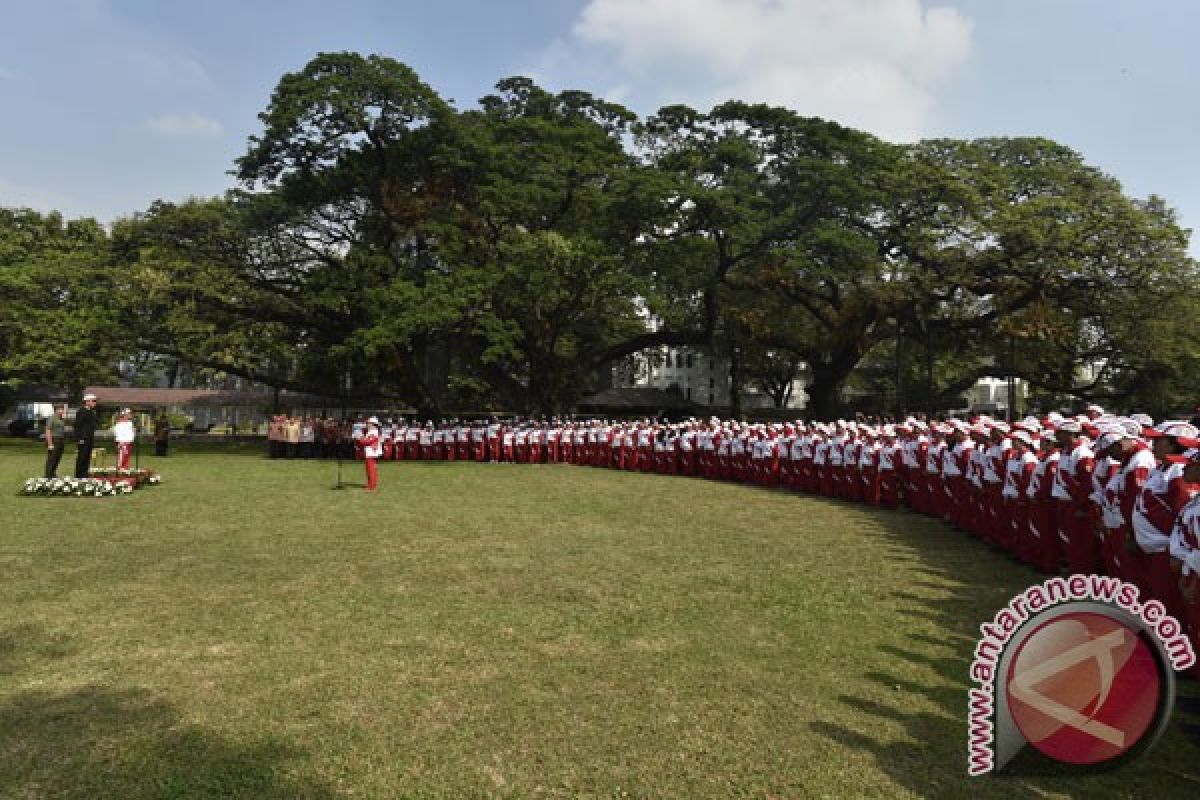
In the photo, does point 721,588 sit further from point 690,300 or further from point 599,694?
point 690,300

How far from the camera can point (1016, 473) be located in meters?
8.34

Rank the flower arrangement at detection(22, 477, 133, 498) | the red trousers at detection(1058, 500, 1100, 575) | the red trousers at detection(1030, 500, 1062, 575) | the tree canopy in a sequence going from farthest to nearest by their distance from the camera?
the tree canopy, the flower arrangement at detection(22, 477, 133, 498), the red trousers at detection(1030, 500, 1062, 575), the red trousers at detection(1058, 500, 1100, 575)

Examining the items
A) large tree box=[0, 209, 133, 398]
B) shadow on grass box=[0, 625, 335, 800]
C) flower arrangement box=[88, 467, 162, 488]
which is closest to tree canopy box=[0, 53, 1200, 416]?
large tree box=[0, 209, 133, 398]

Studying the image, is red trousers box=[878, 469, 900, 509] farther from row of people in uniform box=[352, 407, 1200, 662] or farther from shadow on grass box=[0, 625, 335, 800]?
shadow on grass box=[0, 625, 335, 800]

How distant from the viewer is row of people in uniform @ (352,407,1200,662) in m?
4.84

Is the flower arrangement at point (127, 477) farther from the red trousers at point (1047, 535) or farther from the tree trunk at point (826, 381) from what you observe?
the tree trunk at point (826, 381)

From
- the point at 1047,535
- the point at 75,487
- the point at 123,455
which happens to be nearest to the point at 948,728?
the point at 1047,535

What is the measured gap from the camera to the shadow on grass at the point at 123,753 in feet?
11.1

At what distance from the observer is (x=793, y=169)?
25.0 metres

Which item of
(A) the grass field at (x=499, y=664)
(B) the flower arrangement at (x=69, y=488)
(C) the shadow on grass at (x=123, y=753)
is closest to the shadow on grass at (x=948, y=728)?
(A) the grass field at (x=499, y=664)

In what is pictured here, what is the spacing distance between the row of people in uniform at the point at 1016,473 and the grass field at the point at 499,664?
0.64 metres

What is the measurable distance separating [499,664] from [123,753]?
205cm

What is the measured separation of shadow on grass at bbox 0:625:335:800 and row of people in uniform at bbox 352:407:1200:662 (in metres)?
4.73

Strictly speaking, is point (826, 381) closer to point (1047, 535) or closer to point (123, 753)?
point (1047, 535)
